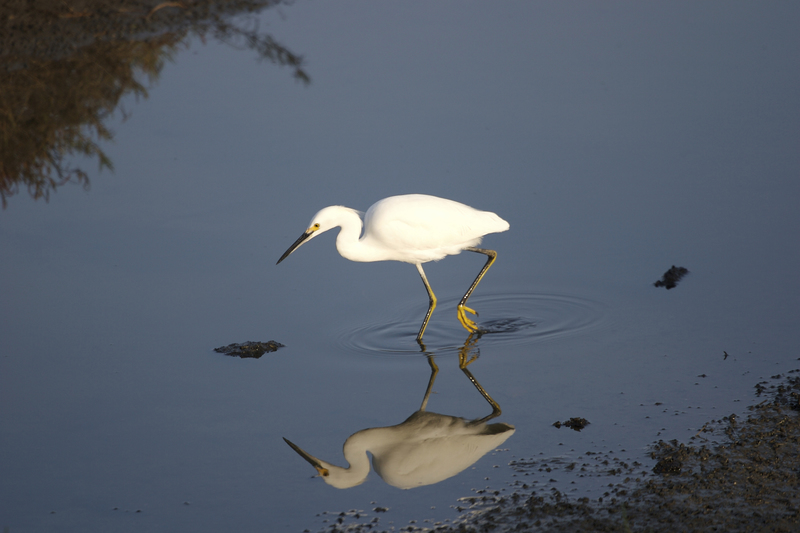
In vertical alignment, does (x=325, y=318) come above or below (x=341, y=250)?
below

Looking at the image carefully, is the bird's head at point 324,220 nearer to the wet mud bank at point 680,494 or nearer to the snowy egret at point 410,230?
the snowy egret at point 410,230

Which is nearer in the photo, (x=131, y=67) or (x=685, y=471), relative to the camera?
(x=685, y=471)

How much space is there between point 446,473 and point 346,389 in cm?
106

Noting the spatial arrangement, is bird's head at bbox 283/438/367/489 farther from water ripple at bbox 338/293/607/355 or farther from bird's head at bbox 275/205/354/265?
bird's head at bbox 275/205/354/265

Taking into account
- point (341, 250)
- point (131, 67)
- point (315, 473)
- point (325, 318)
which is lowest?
point (315, 473)

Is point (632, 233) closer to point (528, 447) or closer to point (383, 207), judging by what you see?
point (383, 207)

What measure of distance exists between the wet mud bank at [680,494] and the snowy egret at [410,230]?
1.86m

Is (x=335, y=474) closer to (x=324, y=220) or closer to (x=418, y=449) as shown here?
(x=418, y=449)

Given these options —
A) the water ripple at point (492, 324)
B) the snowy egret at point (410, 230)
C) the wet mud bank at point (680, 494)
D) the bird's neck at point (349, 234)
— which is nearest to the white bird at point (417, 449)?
the wet mud bank at point (680, 494)

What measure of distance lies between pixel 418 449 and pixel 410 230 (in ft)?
5.68

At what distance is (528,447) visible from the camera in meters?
3.79

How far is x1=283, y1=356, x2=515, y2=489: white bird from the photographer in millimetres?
3711

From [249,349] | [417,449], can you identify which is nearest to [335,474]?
[417,449]

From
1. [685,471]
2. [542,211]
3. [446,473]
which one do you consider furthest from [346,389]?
[542,211]
